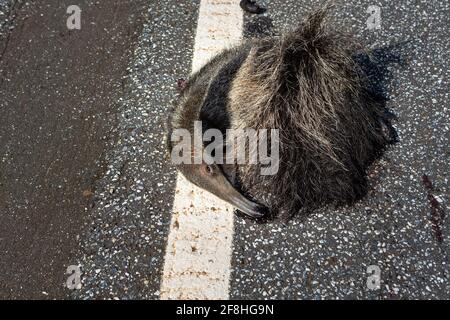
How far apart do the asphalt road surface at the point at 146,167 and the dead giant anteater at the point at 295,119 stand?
5.3 inches

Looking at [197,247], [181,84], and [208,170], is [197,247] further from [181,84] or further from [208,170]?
[181,84]

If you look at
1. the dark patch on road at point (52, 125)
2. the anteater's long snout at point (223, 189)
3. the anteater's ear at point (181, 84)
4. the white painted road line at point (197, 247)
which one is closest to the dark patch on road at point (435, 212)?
the anteater's long snout at point (223, 189)

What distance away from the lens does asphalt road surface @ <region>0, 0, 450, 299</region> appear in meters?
2.96

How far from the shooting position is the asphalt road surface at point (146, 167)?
2.96 meters

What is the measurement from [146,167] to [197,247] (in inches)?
26.2

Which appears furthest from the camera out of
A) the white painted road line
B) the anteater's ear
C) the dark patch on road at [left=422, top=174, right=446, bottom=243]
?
the anteater's ear

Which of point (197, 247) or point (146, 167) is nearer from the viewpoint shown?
point (197, 247)

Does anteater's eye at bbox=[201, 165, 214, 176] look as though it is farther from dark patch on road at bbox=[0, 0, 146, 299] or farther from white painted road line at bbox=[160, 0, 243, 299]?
dark patch on road at bbox=[0, 0, 146, 299]

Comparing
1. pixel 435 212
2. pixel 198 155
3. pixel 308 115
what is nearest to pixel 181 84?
pixel 198 155

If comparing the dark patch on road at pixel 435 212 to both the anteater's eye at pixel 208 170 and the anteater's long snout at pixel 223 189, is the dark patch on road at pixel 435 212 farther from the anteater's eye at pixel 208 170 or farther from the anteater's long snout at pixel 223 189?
the anteater's eye at pixel 208 170

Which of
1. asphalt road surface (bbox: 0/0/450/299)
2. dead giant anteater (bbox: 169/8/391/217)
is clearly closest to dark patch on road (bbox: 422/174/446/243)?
asphalt road surface (bbox: 0/0/450/299)

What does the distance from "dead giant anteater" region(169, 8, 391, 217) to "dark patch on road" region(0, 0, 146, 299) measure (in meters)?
0.69

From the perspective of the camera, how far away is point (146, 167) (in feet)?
11.2
